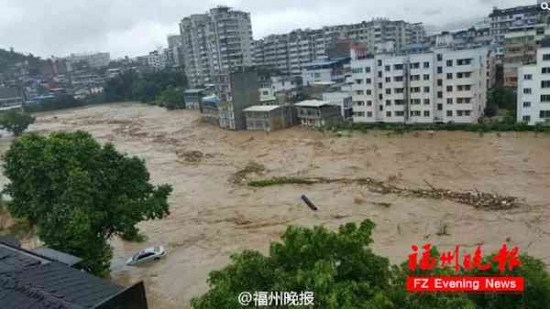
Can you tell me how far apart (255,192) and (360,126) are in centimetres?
1482

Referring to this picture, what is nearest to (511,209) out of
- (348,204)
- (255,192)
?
(348,204)

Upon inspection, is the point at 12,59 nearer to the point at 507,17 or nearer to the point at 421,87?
the point at 507,17

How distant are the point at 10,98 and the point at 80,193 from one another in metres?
78.7

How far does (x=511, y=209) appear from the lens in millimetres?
18047

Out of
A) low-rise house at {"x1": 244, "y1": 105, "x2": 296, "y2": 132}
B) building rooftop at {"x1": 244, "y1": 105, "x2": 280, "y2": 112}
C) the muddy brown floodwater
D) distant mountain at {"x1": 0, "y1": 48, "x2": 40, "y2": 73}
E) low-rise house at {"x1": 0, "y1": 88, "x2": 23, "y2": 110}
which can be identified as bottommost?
the muddy brown floodwater

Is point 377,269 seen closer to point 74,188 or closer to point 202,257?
point 74,188

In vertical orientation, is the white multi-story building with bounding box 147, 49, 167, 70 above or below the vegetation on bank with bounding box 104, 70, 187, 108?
above

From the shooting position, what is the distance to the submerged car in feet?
51.9

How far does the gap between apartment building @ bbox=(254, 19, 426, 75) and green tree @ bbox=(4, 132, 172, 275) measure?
5345cm

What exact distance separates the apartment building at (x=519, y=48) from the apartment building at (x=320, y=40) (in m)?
25.7

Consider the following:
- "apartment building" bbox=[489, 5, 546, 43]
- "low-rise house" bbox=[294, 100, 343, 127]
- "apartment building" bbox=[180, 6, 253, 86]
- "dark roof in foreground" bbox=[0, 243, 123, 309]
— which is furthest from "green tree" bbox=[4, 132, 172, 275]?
"apartment building" bbox=[180, 6, 253, 86]

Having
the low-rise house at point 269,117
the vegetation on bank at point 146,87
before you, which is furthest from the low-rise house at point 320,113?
the vegetation on bank at point 146,87

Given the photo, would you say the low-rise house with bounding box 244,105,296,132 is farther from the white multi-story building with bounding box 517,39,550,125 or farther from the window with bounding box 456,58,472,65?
the white multi-story building with bounding box 517,39,550,125

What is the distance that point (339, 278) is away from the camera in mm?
6168
